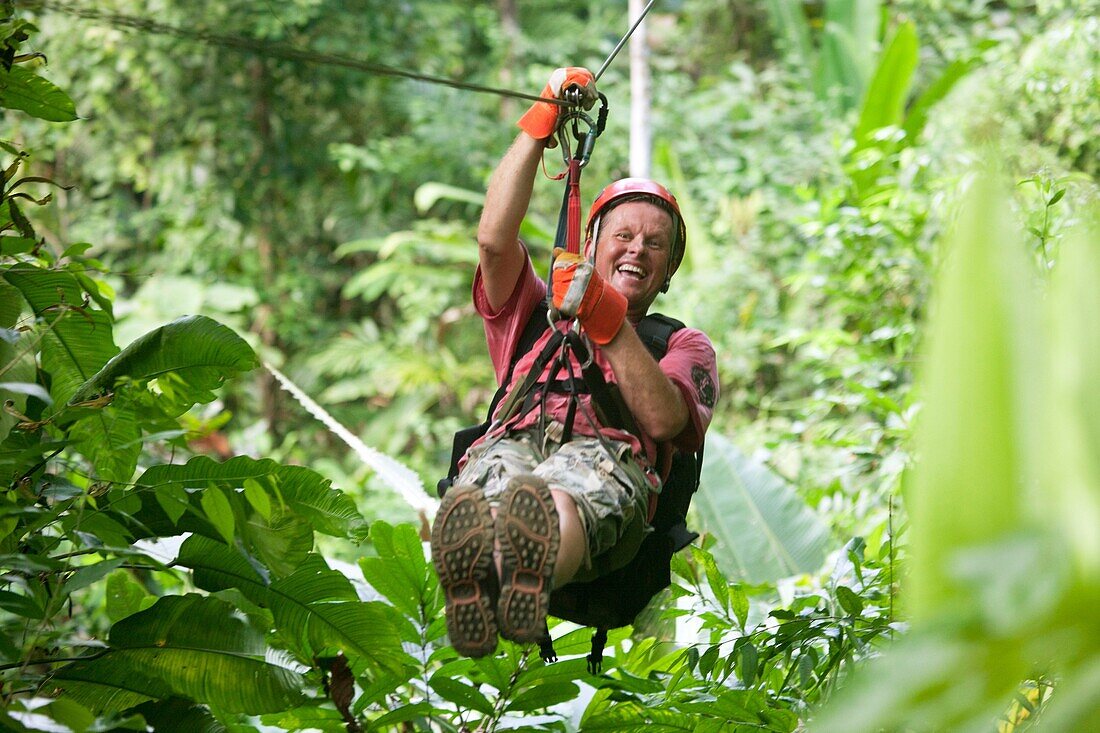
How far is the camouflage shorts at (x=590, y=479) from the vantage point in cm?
249

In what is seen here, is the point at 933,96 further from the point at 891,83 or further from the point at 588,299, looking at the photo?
the point at 588,299

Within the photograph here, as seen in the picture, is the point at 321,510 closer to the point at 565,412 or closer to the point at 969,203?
the point at 565,412

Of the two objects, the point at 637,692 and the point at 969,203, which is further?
the point at 637,692

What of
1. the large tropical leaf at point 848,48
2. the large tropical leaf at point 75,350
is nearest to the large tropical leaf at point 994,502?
the large tropical leaf at point 75,350

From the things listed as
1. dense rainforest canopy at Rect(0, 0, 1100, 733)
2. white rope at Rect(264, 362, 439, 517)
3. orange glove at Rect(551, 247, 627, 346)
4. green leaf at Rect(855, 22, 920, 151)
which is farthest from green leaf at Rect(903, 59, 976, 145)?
orange glove at Rect(551, 247, 627, 346)

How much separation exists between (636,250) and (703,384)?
390 millimetres

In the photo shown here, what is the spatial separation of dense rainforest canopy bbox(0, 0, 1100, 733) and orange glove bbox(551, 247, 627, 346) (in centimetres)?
63

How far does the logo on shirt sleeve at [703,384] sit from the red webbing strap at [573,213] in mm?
412

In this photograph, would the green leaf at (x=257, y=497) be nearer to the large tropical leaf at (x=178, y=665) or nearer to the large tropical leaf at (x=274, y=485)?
the large tropical leaf at (x=274, y=485)

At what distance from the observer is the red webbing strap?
275 cm

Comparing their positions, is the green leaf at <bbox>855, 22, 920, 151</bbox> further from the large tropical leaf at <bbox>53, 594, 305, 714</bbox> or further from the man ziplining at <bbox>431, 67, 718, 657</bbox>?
the large tropical leaf at <bbox>53, 594, 305, 714</bbox>

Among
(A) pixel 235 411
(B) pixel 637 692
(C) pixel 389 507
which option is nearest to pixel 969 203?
(B) pixel 637 692

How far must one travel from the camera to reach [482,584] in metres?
2.27

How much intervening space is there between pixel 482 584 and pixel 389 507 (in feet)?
19.3
